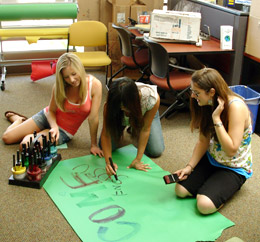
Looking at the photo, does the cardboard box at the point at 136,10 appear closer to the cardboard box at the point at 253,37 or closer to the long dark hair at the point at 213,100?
the cardboard box at the point at 253,37

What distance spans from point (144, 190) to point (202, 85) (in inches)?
28.9

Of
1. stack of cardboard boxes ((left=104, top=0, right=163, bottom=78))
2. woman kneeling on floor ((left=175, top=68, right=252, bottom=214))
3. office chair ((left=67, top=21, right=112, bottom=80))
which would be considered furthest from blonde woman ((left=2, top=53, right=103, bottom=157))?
stack of cardboard boxes ((left=104, top=0, right=163, bottom=78))

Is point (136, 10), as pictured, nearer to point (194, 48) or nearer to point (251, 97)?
point (194, 48)

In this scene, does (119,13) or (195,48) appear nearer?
(195,48)

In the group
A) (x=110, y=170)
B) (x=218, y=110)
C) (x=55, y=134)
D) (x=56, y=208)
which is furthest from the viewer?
(x=55, y=134)

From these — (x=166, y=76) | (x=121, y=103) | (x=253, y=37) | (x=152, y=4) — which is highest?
(x=152, y=4)

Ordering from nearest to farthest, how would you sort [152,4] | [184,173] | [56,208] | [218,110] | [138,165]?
[218,110]
[56,208]
[184,173]
[138,165]
[152,4]

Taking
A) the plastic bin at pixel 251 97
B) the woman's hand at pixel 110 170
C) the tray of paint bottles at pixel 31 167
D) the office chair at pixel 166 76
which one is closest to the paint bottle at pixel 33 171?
the tray of paint bottles at pixel 31 167

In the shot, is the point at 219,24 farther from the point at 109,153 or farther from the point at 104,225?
the point at 104,225

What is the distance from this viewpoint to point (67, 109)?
2648 mm

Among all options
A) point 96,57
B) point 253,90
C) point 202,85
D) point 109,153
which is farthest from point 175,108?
point 202,85

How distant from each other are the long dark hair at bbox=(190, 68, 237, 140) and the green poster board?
1.42 feet

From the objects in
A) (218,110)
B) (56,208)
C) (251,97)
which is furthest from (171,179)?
(251,97)

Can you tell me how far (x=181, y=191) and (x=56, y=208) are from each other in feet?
2.35
